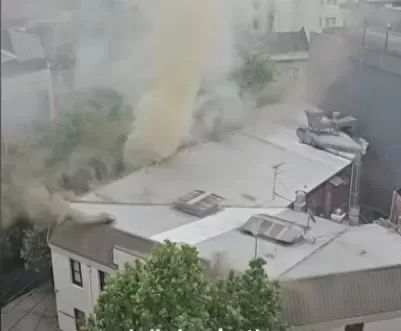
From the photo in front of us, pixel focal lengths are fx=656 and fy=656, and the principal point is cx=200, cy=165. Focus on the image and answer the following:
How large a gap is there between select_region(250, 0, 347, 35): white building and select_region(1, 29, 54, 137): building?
2.10 feet

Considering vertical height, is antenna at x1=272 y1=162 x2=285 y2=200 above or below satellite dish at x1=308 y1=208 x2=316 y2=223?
above

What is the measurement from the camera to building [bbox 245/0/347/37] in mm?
1849

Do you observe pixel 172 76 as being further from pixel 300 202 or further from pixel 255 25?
pixel 300 202

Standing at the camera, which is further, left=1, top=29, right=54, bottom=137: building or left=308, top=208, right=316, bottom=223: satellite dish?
left=308, top=208, right=316, bottom=223: satellite dish

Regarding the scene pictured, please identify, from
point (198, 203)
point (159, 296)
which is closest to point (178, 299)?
point (159, 296)

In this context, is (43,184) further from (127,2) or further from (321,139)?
(321,139)

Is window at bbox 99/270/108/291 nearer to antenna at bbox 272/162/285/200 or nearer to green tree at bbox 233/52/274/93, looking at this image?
antenna at bbox 272/162/285/200

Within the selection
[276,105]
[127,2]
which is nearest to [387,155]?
[276,105]

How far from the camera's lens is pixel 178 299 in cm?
146

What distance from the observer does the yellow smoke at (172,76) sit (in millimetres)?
1728

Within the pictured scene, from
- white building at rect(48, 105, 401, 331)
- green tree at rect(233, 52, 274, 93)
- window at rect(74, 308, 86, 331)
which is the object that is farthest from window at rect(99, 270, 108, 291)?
green tree at rect(233, 52, 274, 93)

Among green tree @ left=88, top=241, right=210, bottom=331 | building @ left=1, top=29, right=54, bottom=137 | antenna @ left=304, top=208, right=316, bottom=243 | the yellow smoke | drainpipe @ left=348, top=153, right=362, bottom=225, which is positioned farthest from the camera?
drainpipe @ left=348, top=153, right=362, bottom=225

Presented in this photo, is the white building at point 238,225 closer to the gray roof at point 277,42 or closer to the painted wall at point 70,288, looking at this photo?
the painted wall at point 70,288

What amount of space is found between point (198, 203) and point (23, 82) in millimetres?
636
